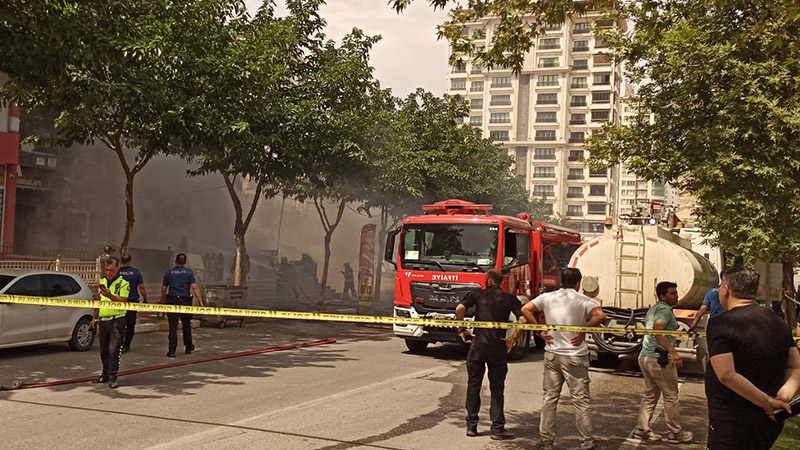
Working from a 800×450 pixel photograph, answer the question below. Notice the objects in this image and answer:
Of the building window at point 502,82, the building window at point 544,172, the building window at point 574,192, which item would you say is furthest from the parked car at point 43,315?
the building window at point 502,82

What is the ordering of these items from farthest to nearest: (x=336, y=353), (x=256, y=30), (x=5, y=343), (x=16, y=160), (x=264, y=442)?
(x=16, y=160), (x=256, y=30), (x=336, y=353), (x=5, y=343), (x=264, y=442)

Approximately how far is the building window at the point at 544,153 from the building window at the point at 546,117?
13.2ft

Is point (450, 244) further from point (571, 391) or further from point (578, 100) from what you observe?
point (578, 100)

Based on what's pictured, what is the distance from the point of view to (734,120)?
1534 centimetres

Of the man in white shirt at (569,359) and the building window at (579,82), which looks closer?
the man in white shirt at (569,359)

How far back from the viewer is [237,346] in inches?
601

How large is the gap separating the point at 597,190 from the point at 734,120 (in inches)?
3525

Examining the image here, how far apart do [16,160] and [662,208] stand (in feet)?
65.1

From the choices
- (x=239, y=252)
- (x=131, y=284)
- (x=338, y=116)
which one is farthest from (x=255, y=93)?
(x=131, y=284)

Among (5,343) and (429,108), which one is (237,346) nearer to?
(5,343)

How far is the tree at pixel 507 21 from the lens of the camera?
32.2 ft

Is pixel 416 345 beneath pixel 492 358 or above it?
beneath

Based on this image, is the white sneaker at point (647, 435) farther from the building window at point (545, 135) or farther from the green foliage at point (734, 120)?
the building window at point (545, 135)

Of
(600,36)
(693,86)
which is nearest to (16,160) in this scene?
(600,36)
